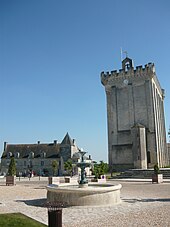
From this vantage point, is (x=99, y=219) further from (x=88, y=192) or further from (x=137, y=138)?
(x=137, y=138)

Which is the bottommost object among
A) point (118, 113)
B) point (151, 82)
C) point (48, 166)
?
point (48, 166)

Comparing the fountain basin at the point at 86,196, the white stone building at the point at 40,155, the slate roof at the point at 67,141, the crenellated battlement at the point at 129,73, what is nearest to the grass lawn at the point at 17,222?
the fountain basin at the point at 86,196

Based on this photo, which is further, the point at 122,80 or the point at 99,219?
the point at 122,80

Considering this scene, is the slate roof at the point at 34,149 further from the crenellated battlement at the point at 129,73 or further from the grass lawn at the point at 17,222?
the grass lawn at the point at 17,222

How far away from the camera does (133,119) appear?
4103 cm

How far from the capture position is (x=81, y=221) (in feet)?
23.8

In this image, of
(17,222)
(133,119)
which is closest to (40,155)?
(133,119)

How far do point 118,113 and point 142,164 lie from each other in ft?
30.8

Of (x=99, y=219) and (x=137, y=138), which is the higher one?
(x=137, y=138)

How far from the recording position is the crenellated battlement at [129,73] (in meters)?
41.0

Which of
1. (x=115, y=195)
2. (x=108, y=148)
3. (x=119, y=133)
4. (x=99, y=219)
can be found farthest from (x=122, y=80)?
(x=99, y=219)

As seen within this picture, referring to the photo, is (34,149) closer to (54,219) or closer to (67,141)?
(67,141)

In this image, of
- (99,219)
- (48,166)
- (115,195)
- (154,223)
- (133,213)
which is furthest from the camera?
(48,166)

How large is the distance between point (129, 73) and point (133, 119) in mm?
7697
